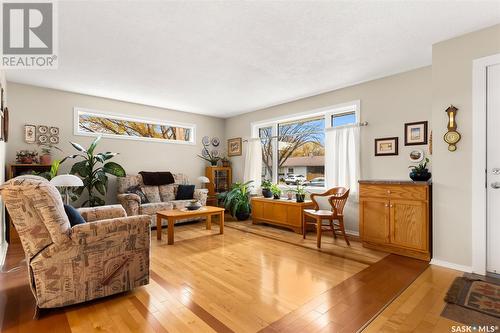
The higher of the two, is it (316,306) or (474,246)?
(474,246)

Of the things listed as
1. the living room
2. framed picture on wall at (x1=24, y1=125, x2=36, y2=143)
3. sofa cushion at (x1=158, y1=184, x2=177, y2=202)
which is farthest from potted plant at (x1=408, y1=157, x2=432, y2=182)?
framed picture on wall at (x1=24, y1=125, x2=36, y2=143)

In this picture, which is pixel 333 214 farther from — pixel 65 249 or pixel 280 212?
pixel 65 249

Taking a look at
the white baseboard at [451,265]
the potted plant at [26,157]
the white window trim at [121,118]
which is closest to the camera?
the white baseboard at [451,265]

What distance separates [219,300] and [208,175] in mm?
4463

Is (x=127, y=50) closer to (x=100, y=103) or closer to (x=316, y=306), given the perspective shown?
(x=100, y=103)

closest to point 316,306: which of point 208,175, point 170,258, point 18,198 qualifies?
point 170,258

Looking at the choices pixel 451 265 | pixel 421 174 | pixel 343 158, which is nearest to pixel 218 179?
pixel 343 158

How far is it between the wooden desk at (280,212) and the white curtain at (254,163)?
80 cm

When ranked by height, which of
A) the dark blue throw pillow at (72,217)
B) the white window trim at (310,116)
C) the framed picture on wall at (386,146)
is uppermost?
the white window trim at (310,116)

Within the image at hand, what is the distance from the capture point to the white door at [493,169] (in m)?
2.62

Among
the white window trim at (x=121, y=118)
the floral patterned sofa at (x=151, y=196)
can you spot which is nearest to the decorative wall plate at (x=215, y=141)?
the white window trim at (x=121, y=118)

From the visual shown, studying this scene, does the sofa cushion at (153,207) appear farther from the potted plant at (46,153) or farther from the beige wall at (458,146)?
the beige wall at (458,146)

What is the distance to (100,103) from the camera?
5.11 metres

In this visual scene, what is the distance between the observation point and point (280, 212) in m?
4.82
